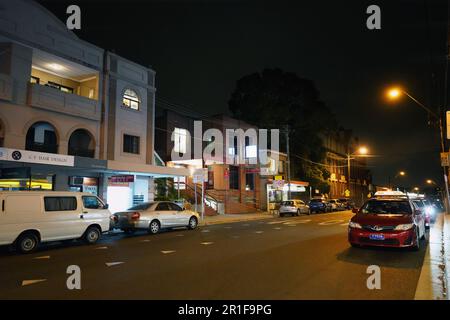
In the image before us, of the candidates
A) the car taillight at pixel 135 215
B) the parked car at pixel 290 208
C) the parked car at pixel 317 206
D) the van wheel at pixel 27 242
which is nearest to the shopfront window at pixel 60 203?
the van wheel at pixel 27 242

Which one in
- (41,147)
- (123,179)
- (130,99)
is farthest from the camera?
(130,99)

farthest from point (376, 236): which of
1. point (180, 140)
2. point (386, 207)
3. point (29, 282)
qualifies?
point (180, 140)

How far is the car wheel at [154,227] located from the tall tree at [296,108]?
33.3m

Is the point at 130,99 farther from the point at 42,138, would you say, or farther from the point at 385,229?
the point at 385,229

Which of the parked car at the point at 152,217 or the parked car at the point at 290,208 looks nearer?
the parked car at the point at 152,217

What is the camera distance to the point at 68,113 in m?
19.9

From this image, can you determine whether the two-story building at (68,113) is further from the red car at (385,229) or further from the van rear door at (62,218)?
the red car at (385,229)

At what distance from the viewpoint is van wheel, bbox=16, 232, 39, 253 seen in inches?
442

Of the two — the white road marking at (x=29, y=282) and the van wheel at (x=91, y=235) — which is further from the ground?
the van wheel at (x=91, y=235)

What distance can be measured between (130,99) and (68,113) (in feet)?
16.2

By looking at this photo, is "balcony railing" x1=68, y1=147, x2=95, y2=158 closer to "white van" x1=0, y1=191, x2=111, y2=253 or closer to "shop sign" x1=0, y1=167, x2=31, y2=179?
"shop sign" x1=0, y1=167, x2=31, y2=179

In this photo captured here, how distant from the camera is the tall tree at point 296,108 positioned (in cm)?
4937

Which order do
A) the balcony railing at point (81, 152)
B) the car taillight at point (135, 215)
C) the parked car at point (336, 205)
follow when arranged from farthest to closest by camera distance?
the parked car at point (336, 205)
the balcony railing at point (81, 152)
the car taillight at point (135, 215)
